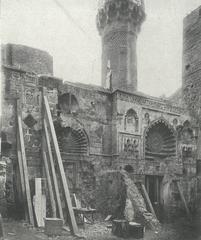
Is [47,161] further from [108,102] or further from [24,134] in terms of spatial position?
[108,102]

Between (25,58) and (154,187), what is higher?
(25,58)

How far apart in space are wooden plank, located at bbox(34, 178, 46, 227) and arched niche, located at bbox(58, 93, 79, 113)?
428cm

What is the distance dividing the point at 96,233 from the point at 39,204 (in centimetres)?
202

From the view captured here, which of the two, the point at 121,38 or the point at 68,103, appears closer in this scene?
the point at 68,103

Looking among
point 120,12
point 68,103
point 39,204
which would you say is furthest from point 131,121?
point 120,12

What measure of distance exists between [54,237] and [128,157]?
7.42m

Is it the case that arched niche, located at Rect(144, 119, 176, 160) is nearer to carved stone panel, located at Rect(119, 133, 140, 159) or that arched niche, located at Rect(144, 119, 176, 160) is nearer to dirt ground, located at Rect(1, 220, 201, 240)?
carved stone panel, located at Rect(119, 133, 140, 159)

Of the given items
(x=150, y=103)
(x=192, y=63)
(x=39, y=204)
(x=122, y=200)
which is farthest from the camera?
(x=192, y=63)

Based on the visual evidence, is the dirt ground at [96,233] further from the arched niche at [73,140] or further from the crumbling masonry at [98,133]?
the arched niche at [73,140]

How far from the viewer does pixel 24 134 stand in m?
11.6

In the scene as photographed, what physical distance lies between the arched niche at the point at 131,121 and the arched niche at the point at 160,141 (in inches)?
46.7

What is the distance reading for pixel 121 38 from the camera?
2258cm

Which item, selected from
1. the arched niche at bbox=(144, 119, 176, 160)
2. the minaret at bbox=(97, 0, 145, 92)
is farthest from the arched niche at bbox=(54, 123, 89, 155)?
the minaret at bbox=(97, 0, 145, 92)

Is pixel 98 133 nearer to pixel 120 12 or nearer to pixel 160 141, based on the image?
pixel 160 141
